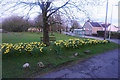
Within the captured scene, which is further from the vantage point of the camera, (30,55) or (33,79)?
(30,55)

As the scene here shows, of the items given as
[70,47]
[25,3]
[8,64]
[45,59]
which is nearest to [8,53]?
[8,64]

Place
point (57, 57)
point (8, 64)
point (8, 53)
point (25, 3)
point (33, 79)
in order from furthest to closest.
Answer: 1. point (25, 3)
2. point (57, 57)
3. point (8, 53)
4. point (8, 64)
5. point (33, 79)

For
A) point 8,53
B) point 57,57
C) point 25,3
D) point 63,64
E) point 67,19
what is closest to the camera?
point 8,53

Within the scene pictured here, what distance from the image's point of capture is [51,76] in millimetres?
3861

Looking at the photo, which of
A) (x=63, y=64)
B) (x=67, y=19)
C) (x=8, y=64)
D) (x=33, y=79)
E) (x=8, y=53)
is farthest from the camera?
(x=67, y=19)

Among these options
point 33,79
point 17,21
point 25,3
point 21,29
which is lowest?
point 33,79

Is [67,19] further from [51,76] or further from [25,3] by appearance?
[51,76]

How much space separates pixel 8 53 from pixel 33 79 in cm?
213

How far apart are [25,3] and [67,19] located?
312 cm

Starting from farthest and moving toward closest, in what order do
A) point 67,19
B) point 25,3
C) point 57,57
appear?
point 67,19 < point 25,3 < point 57,57

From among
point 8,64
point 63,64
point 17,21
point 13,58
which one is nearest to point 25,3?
point 17,21

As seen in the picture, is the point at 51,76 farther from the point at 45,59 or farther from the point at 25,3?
the point at 25,3

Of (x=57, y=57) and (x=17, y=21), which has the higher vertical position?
(x=17, y=21)

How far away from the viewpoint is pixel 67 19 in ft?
23.1
